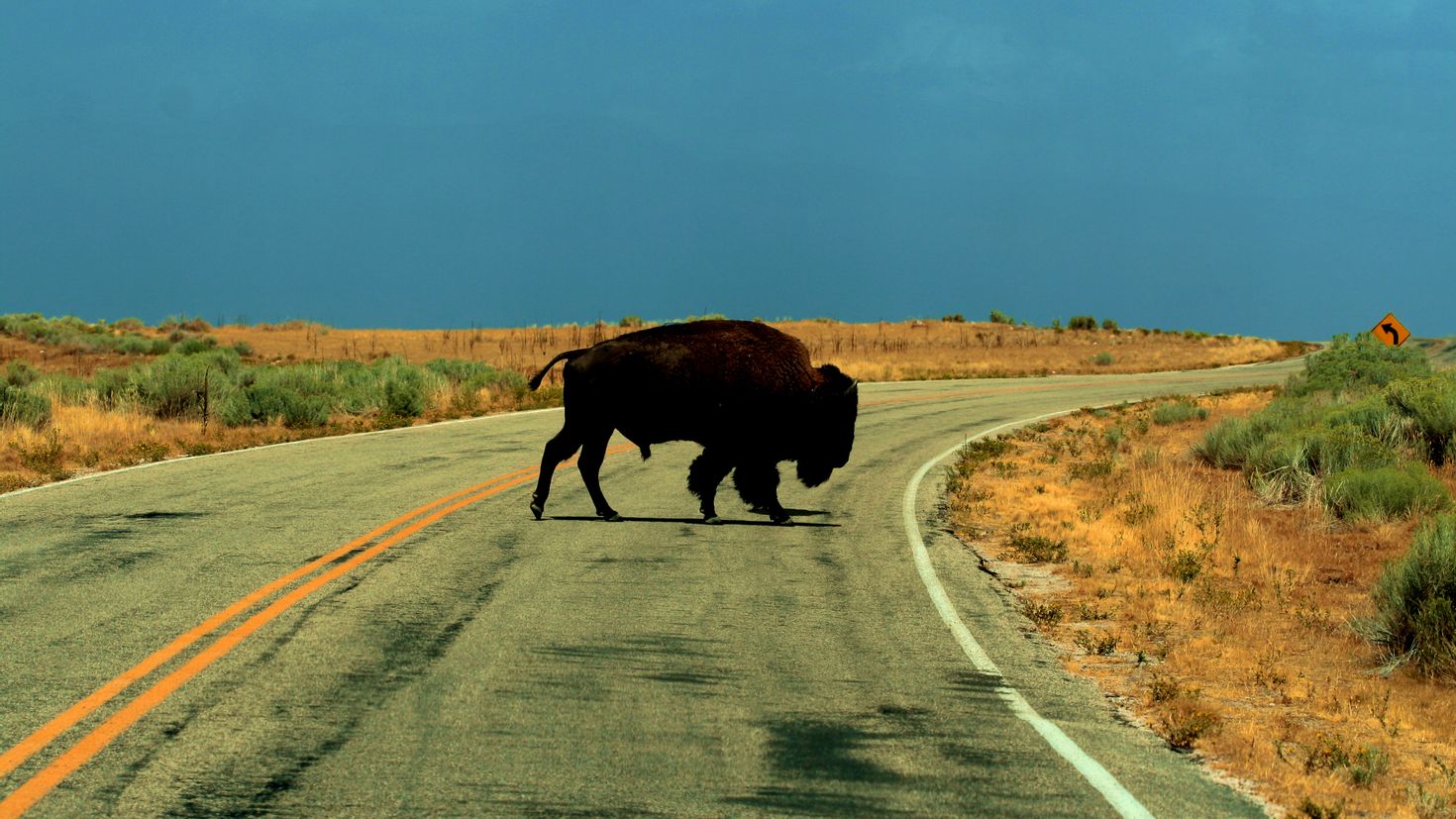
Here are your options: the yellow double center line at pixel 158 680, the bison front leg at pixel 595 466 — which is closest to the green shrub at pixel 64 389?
the bison front leg at pixel 595 466

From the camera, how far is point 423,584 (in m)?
9.76

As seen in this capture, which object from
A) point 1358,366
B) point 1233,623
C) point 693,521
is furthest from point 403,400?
point 1233,623

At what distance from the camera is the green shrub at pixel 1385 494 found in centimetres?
1358

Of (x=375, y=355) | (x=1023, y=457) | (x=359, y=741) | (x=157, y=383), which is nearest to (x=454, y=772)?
(x=359, y=741)

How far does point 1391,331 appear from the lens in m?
34.5

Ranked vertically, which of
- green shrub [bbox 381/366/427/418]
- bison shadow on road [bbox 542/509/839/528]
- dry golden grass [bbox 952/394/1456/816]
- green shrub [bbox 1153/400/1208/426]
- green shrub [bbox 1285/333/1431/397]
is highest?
green shrub [bbox 1285/333/1431/397]

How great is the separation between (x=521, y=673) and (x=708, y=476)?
6384mm

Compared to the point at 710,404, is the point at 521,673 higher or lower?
lower

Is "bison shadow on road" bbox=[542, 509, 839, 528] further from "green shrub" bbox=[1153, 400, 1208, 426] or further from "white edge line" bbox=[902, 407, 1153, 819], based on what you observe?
"green shrub" bbox=[1153, 400, 1208, 426]

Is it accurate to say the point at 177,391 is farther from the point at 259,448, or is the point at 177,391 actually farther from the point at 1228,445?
the point at 1228,445

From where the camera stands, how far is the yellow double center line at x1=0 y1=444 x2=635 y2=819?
5.43 metres

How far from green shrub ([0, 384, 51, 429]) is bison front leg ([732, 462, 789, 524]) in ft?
45.5

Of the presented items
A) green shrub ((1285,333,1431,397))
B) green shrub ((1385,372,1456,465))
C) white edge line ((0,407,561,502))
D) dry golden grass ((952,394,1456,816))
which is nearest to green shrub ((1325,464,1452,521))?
dry golden grass ((952,394,1456,816))

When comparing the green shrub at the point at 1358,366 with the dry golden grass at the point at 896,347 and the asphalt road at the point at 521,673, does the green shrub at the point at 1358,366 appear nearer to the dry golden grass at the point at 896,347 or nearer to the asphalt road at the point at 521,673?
the asphalt road at the point at 521,673
